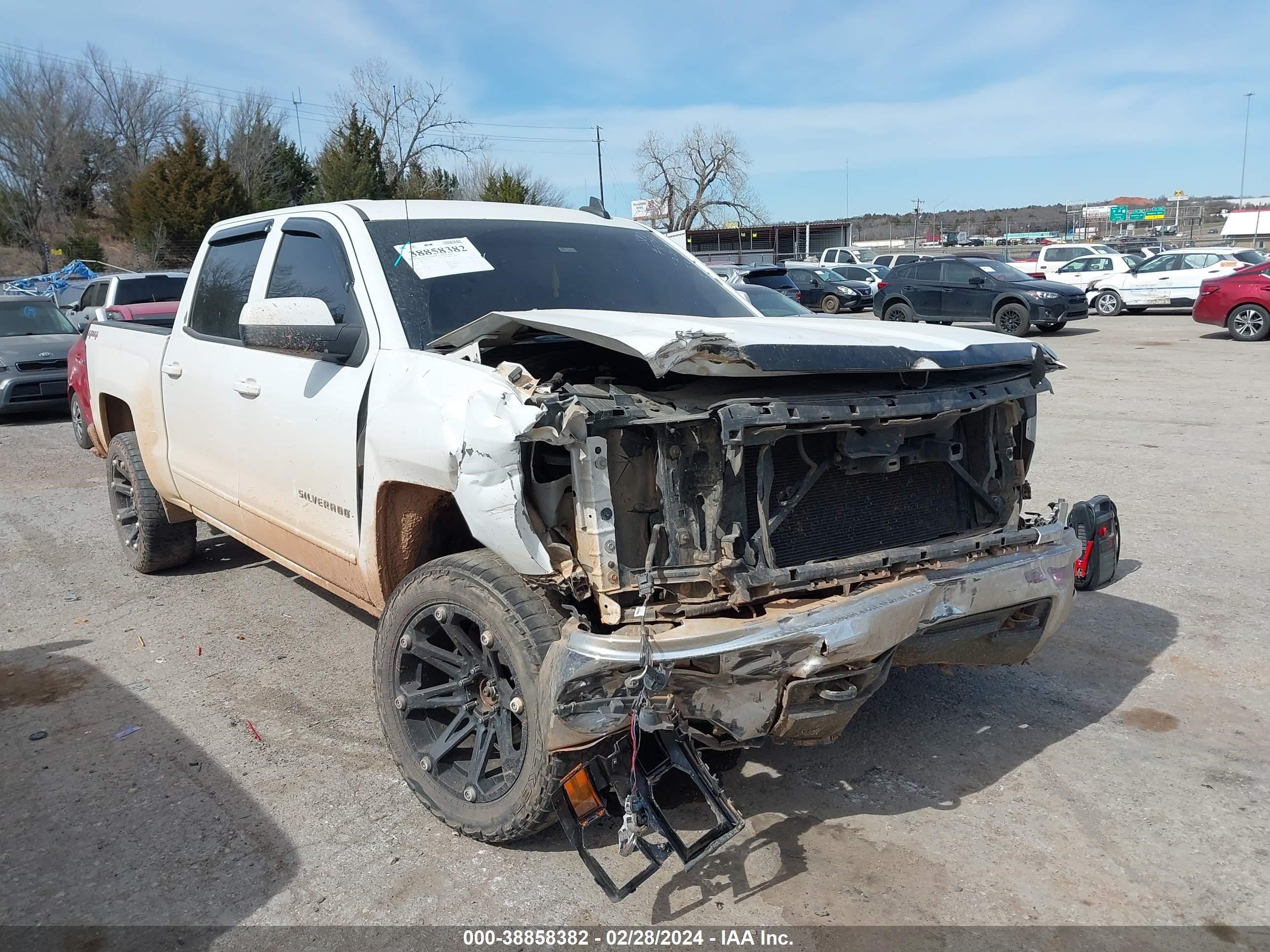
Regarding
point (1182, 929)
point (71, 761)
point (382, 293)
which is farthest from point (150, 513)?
point (1182, 929)

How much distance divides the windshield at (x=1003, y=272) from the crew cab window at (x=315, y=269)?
18502mm

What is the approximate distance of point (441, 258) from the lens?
3766 mm

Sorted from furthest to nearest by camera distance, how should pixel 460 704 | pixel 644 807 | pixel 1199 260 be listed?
pixel 1199 260
pixel 460 704
pixel 644 807

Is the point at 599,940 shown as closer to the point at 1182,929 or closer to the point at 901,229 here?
the point at 1182,929

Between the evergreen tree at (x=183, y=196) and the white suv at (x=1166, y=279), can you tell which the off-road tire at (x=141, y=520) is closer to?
the white suv at (x=1166, y=279)

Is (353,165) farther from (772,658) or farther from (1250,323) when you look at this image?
(772,658)

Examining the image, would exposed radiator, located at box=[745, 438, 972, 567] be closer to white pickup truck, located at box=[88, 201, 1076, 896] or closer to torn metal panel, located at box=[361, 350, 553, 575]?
white pickup truck, located at box=[88, 201, 1076, 896]

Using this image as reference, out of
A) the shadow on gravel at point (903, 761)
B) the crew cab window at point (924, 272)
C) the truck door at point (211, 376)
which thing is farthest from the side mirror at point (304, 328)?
the crew cab window at point (924, 272)

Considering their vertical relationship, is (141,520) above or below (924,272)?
below

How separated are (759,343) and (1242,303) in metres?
17.9

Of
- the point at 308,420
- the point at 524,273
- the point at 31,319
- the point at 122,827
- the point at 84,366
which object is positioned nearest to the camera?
the point at 122,827

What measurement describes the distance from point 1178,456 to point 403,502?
7533 millimetres

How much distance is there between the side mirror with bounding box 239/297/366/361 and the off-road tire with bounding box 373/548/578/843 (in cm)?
87

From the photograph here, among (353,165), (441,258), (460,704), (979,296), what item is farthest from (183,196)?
(460,704)
